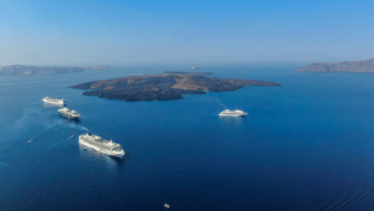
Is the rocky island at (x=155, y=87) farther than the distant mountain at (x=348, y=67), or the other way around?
the distant mountain at (x=348, y=67)

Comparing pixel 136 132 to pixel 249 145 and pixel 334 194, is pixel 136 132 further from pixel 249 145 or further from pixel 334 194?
pixel 334 194

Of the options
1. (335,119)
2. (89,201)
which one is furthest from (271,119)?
(89,201)

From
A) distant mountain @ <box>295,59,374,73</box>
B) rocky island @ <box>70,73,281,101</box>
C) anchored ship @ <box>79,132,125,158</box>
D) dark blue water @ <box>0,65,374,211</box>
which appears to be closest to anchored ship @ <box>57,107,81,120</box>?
dark blue water @ <box>0,65,374,211</box>

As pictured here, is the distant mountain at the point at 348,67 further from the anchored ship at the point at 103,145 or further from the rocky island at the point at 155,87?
the anchored ship at the point at 103,145

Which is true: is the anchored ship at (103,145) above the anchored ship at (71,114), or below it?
below

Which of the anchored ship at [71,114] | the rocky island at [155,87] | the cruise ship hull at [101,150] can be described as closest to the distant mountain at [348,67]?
the rocky island at [155,87]

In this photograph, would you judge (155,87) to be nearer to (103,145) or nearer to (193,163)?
(103,145)
